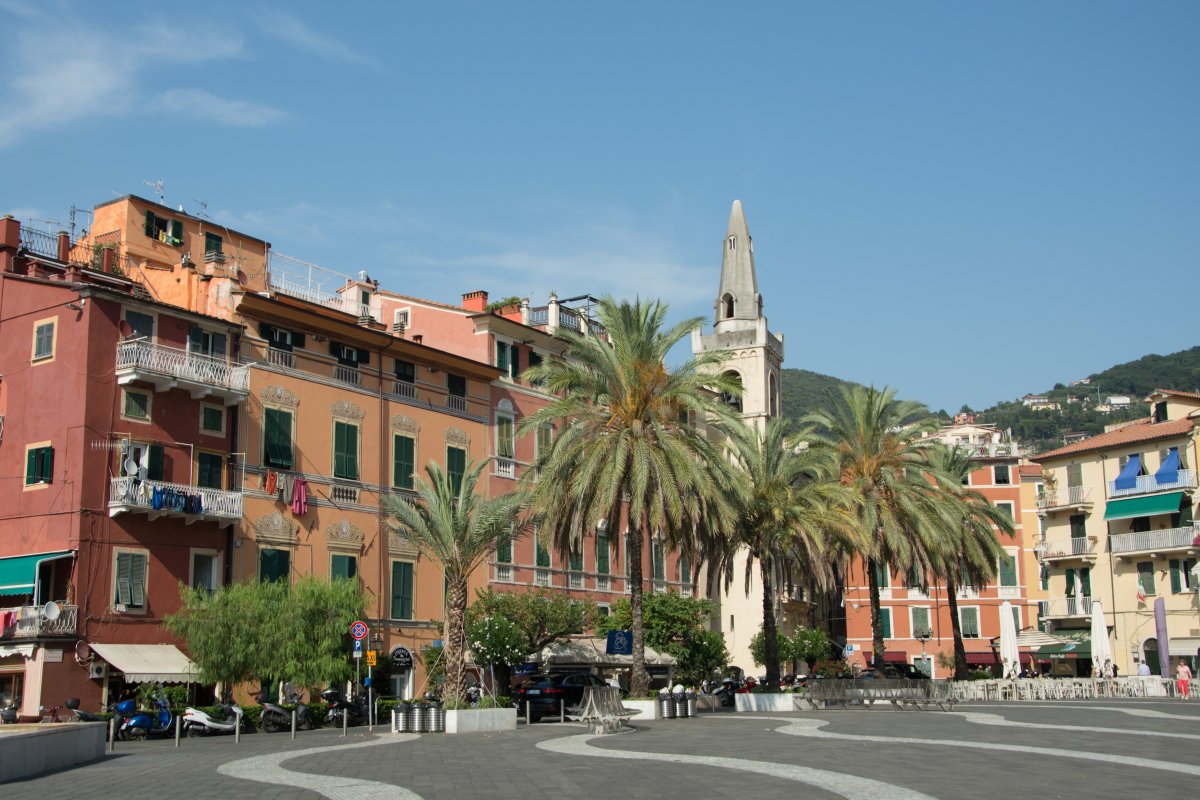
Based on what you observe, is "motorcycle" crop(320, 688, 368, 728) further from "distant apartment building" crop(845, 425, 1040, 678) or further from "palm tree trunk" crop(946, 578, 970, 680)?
"distant apartment building" crop(845, 425, 1040, 678)

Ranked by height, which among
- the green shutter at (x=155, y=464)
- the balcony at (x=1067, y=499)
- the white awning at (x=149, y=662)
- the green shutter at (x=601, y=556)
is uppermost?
the balcony at (x=1067, y=499)

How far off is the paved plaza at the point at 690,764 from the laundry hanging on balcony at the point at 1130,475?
3747cm

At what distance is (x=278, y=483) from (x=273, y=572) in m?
3.03

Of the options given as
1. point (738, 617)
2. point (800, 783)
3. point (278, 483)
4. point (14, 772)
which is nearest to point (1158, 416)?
point (738, 617)

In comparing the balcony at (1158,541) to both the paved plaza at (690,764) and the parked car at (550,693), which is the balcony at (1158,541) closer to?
the paved plaza at (690,764)

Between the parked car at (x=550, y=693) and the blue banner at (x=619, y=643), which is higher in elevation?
the blue banner at (x=619, y=643)

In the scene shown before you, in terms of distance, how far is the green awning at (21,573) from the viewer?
119 feet

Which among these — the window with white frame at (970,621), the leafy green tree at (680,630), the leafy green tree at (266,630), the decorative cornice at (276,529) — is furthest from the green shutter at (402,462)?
the window with white frame at (970,621)

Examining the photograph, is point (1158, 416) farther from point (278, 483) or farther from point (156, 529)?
point (156, 529)

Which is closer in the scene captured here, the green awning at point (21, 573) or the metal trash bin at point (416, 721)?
the metal trash bin at point (416, 721)

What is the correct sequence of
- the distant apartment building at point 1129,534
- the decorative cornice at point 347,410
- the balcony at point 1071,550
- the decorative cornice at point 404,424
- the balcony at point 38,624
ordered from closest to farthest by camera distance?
the balcony at point 38,624, the decorative cornice at point 347,410, the decorative cornice at point 404,424, the distant apartment building at point 1129,534, the balcony at point 1071,550

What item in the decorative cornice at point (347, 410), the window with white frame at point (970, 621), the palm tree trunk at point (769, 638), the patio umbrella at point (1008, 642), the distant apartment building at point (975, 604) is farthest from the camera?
the window with white frame at point (970, 621)

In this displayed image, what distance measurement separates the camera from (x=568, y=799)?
16234mm

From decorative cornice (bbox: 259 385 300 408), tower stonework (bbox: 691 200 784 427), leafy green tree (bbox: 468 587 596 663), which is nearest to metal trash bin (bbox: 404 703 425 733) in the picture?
leafy green tree (bbox: 468 587 596 663)
